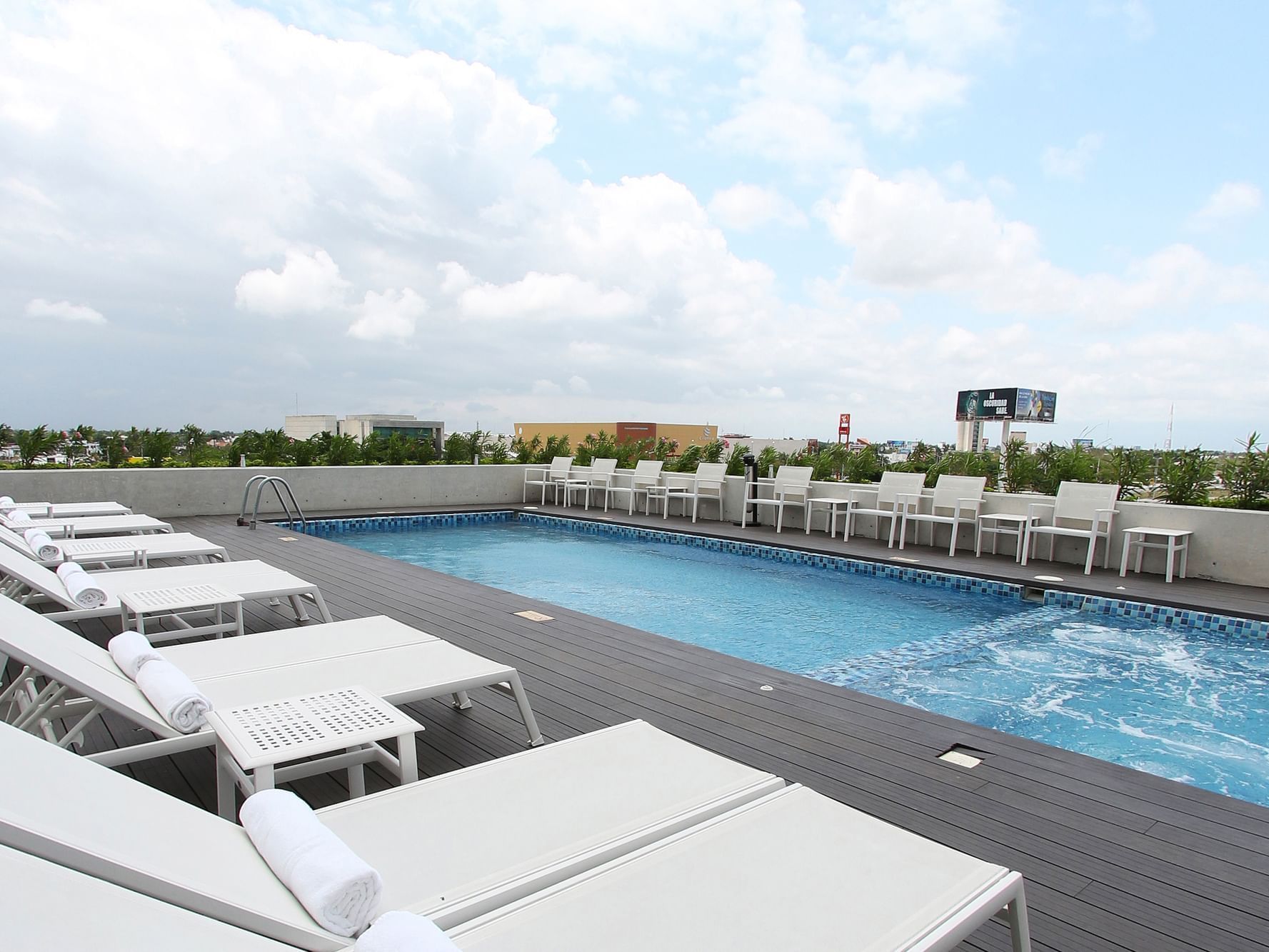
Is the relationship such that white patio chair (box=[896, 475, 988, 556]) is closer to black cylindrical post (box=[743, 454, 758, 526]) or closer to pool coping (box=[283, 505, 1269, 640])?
pool coping (box=[283, 505, 1269, 640])

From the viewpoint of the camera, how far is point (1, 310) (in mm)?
12609

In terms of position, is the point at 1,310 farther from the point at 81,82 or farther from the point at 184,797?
the point at 184,797

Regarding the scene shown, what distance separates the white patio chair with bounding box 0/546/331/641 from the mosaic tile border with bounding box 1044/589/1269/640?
5840mm

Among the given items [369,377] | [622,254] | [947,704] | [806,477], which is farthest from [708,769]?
[369,377]

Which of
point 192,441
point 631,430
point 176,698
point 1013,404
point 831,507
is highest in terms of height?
point 1013,404

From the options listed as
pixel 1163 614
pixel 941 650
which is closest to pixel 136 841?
pixel 941 650

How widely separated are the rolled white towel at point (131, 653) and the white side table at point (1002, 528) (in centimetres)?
727

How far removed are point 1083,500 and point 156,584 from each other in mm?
7587

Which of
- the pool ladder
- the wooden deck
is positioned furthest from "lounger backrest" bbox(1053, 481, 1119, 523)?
the pool ladder

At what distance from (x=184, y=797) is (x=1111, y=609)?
6.51 metres

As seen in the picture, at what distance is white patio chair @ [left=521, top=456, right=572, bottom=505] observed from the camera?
12.1m

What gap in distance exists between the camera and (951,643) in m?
5.46

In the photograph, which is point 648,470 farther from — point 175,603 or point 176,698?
point 176,698

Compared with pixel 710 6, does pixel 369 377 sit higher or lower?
lower
